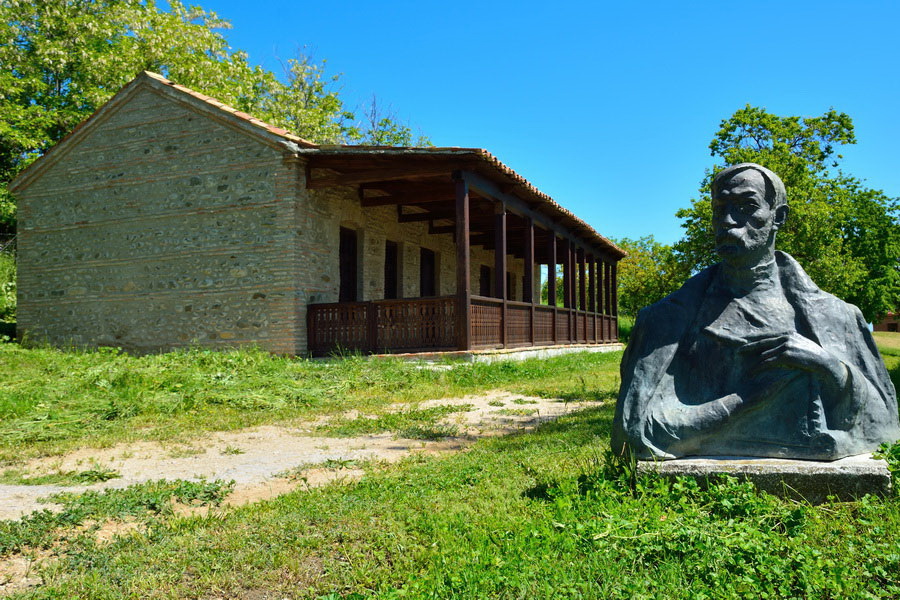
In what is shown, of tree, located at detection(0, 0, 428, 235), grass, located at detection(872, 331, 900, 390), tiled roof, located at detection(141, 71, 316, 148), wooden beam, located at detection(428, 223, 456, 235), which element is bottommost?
grass, located at detection(872, 331, 900, 390)

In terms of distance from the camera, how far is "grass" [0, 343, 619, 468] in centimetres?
654

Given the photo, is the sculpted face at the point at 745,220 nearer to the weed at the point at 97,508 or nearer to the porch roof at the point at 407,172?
the weed at the point at 97,508

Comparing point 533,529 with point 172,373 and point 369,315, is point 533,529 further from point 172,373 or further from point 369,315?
point 369,315

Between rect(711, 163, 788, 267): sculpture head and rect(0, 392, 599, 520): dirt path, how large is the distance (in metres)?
2.80

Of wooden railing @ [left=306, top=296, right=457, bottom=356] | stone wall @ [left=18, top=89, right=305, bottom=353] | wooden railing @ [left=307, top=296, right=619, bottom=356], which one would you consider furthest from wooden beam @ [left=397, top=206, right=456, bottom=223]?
wooden railing @ [left=306, top=296, right=457, bottom=356]

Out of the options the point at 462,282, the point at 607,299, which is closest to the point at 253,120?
the point at 462,282

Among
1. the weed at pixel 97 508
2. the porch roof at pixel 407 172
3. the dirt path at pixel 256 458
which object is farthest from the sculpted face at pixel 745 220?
the porch roof at pixel 407 172

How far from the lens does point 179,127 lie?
13.5 meters

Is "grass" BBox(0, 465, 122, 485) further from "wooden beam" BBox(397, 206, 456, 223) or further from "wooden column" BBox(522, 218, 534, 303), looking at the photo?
"wooden beam" BBox(397, 206, 456, 223)

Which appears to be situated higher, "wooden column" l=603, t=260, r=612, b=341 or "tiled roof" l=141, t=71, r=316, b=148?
"tiled roof" l=141, t=71, r=316, b=148

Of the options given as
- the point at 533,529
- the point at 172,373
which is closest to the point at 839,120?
the point at 172,373

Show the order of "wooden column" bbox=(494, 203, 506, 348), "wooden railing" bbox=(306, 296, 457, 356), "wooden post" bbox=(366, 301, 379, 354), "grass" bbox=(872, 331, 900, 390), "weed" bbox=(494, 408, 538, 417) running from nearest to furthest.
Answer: "weed" bbox=(494, 408, 538, 417), "grass" bbox=(872, 331, 900, 390), "wooden railing" bbox=(306, 296, 457, 356), "wooden post" bbox=(366, 301, 379, 354), "wooden column" bbox=(494, 203, 506, 348)

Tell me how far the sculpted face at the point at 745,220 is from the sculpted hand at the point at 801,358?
0.48 m

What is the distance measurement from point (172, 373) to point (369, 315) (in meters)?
3.96
